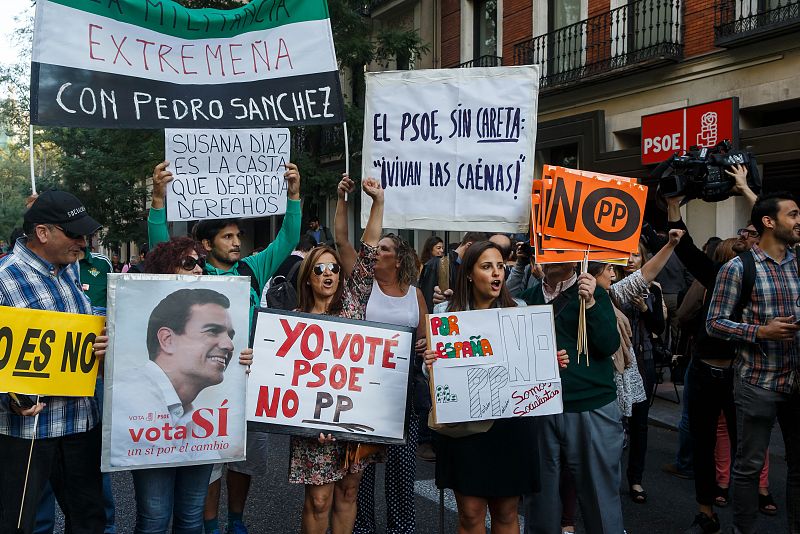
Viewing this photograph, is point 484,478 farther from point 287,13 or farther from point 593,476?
point 287,13

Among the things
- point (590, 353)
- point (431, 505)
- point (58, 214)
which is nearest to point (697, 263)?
point (590, 353)

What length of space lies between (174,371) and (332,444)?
930 millimetres

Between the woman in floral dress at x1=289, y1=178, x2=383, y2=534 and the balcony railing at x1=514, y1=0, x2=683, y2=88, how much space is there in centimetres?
925

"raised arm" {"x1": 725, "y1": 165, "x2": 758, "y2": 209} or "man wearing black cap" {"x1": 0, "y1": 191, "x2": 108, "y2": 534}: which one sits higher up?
"raised arm" {"x1": 725, "y1": 165, "x2": 758, "y2": 209}

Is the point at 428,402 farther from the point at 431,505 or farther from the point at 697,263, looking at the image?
the point at 697,263

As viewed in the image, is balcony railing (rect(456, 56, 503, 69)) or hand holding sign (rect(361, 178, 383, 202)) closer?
hand holding sign (rect(361, 178, 383, 202))

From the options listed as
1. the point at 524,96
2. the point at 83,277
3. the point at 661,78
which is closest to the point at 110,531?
the point at 83,277

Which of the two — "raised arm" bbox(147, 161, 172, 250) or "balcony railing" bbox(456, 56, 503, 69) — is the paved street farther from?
"balcony railing" bbox(456, 56, 503, 69)

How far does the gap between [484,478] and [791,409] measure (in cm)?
188

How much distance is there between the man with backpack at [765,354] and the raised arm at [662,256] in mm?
327

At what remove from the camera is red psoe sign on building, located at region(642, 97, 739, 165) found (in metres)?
11.8

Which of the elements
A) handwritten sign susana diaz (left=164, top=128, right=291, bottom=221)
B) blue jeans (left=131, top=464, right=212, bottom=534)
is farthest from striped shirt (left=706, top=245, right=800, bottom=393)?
blue jeans (left=131, top=464, right=212, bottom=534)

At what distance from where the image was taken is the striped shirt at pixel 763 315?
4125 millimetres

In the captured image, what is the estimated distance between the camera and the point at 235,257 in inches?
165
